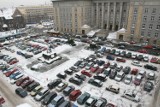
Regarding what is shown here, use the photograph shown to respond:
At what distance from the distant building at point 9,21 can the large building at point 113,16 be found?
39.3 meters

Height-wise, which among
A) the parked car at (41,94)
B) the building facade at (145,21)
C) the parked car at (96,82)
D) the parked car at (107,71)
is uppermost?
the building facade at (145,21)

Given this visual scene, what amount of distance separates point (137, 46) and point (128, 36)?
883 centimetres

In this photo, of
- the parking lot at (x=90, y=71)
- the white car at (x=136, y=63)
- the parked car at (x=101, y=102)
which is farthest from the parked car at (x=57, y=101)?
the white car at (x=136, y=63)

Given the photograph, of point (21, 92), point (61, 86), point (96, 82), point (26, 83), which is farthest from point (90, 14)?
point (21, 92)

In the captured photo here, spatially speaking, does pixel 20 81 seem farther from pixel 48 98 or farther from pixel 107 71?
pixel 107 71

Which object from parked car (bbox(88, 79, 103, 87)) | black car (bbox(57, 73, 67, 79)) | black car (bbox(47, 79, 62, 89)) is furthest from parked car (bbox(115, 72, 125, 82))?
black car (bbox(47, 79, 62, 89))

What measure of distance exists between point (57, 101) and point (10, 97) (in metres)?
12.6

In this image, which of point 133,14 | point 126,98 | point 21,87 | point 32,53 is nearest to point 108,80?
point 126,98

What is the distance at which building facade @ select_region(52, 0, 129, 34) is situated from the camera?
80438 mm

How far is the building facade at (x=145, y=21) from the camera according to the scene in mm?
58022

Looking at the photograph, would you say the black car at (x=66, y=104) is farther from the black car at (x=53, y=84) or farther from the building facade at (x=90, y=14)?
the building facade at (x=90, y=14)

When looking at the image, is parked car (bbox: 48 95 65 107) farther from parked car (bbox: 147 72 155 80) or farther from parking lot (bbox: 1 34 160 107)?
parked car (bbox: 147 72 155 80)

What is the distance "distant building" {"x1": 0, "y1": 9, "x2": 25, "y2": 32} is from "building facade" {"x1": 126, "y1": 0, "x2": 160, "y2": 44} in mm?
91470

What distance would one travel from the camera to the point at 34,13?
155875 mm
